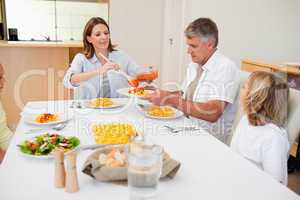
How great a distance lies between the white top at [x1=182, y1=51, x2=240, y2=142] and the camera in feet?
6.36

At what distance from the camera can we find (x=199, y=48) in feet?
6.58

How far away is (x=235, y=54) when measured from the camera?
13.4 ft

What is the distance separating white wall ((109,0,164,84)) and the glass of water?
3.86 m

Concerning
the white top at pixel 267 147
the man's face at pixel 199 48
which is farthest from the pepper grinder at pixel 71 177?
the man's face at pixel 199 48

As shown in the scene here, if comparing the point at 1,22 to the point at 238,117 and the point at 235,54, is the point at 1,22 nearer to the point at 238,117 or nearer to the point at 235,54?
the point at 235,54

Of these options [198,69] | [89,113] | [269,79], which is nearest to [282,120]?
[269,79]

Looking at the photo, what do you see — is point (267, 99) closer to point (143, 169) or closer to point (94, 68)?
point (143, 169)

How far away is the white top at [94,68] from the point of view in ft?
8.00

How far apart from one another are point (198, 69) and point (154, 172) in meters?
1.34

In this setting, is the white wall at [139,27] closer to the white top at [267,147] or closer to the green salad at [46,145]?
the white top at [267,147]

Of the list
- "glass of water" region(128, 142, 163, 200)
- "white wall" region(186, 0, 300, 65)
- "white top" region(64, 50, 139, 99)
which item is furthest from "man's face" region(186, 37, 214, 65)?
"white wall" region(186, 0, 300, 65)

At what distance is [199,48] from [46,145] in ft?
3.64

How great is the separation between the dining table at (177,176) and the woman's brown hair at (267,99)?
0.25m

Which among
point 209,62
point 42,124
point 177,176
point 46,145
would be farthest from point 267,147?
point 42,124
